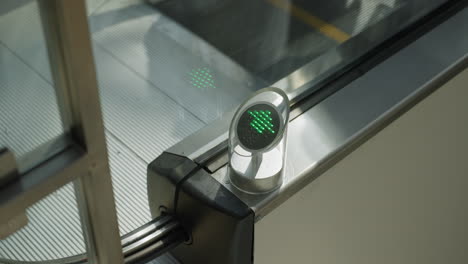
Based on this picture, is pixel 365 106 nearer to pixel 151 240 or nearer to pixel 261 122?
pixel 261 122

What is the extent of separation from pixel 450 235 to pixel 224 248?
1061 mm

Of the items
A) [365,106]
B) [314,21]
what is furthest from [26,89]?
[314,21]

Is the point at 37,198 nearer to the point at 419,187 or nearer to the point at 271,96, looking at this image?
the point at 271,96

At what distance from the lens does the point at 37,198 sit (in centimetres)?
85

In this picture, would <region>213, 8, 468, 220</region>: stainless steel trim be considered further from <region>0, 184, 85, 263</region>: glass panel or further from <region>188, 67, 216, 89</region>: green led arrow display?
<region>188, 67, 216, 89</region>: green led arrow display

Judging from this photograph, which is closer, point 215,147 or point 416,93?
point 215,147

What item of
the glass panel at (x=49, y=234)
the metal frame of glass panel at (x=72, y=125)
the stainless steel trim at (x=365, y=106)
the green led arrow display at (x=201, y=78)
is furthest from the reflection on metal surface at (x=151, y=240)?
the green led arrow display at (x=201, y=78)

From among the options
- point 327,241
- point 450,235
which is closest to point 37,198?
point 327,241

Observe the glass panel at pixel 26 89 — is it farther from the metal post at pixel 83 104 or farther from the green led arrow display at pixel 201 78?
the green led arrow display at pixel 201 78

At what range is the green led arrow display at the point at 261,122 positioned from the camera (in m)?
1.17

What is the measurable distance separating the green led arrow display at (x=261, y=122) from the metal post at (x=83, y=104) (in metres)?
0.31

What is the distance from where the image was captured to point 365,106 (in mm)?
1380

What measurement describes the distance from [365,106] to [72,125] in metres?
0.70

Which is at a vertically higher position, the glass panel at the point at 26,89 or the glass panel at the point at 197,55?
the glass panel at the point at 26,89
